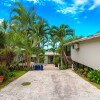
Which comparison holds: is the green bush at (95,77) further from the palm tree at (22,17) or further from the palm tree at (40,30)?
the palm tree at (40,30)

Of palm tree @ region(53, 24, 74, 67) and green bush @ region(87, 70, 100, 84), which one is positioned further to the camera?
palm tree @ region(53, 24, 74, 67)

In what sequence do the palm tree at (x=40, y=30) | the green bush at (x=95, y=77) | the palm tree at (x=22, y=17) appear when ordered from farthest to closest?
the palm tree at (x=40, y=30) < the palm tree at (x=22, y=17) < the green bush at (x=95, y=77)

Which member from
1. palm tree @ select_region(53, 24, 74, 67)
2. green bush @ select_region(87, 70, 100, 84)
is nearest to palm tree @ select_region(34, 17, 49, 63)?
palm tree @ select_region(53, 24, 74, 67)

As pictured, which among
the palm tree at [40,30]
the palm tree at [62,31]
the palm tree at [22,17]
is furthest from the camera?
the palm tree at [62,31]

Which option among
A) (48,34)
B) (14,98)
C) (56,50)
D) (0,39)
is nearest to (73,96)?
(14,98)

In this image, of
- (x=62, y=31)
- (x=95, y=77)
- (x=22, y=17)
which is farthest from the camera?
(x=62, y=31)

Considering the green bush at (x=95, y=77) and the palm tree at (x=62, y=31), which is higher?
the palm tree at (x=62, y=31)

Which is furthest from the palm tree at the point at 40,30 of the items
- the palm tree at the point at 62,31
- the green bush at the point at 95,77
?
the green bush at the point at 95,77

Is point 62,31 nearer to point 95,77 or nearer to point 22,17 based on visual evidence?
point 22,17

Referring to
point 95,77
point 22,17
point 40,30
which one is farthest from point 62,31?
point 95,77

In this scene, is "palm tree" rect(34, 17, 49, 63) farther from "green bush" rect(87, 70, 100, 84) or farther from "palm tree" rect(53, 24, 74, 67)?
"green bush" rect(87, 70, 100, 84)

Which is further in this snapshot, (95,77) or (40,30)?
(40,30)

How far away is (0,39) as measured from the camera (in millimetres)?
14172

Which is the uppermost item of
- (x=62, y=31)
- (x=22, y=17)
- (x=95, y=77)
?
(x=22, y=17)
